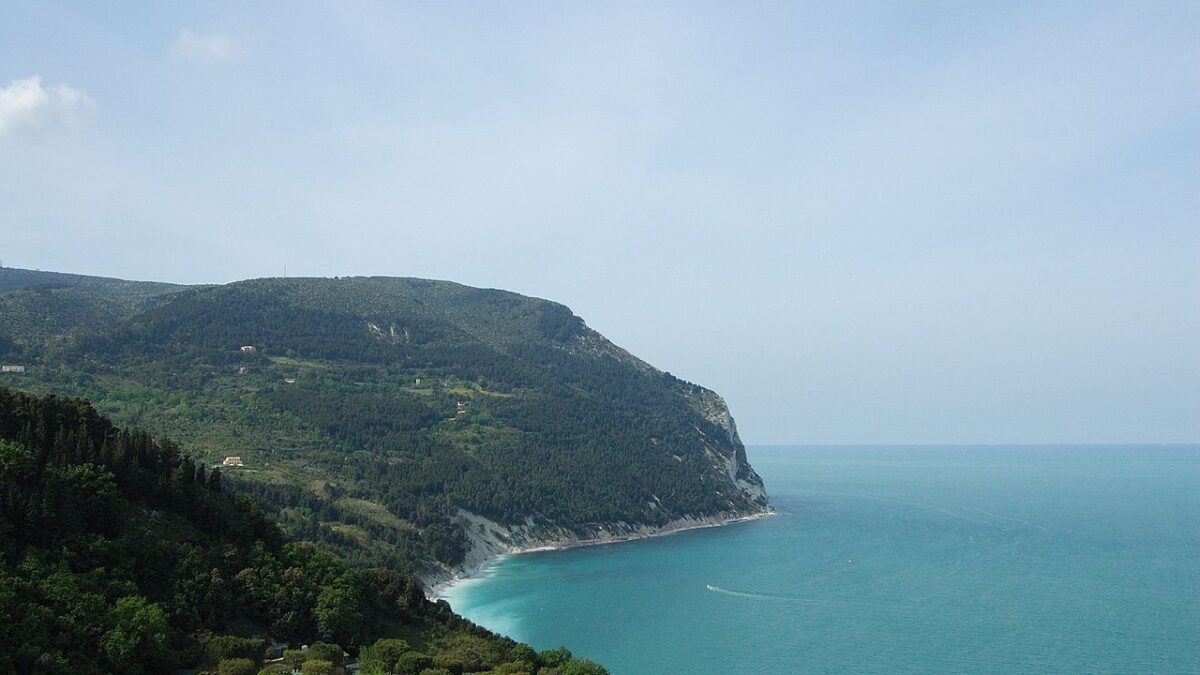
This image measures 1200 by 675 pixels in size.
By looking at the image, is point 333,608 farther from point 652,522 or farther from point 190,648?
point 652,522

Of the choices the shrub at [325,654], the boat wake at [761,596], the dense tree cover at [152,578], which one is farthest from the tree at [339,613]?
the boat wake at [761,596]

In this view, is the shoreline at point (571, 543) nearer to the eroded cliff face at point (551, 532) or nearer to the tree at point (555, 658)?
the eroded cliff face at point (551, 532)

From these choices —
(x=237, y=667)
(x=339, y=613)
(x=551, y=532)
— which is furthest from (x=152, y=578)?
(x=551, y=532)

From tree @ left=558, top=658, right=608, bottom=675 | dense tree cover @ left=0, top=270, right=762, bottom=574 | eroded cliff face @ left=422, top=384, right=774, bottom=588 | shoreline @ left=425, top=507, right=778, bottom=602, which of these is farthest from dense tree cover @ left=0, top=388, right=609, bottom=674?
eroded cliff face @ left=422, top=384, right=774, bottom=588

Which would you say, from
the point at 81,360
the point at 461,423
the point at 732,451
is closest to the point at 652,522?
the point at 461,423

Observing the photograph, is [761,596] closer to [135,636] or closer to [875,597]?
[875,597]

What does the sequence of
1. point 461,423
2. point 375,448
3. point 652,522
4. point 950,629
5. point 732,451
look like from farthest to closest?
point 732,451, point 461,423, point 652,522, point 375,448, point 950,629
